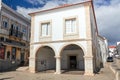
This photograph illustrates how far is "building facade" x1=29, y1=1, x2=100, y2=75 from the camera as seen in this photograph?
1717 centimetres

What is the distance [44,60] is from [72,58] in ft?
13.7

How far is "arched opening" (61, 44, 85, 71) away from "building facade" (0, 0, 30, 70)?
8291mm

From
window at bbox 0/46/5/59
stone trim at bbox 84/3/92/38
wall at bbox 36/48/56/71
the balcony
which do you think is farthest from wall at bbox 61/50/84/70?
the balcony

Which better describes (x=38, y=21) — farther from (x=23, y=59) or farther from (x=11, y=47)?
(x=23, y=59)

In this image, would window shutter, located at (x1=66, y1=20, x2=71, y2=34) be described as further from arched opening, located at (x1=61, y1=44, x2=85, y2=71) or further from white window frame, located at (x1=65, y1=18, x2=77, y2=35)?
arched opening, located at (x1=61, y1=44, x2=85, y2=71)

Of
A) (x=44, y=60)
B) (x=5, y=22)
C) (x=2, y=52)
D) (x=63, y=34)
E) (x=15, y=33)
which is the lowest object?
(x=44, y=60)

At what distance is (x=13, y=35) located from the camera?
25125mm

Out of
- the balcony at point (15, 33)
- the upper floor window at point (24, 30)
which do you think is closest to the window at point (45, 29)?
the balcony at point (15, 33)

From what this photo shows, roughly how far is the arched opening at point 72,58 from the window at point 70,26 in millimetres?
4302

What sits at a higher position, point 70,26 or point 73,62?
point 70,26

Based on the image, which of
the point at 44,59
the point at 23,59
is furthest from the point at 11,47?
the point at 44,59

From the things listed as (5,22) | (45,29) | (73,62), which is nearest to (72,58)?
(73,62)

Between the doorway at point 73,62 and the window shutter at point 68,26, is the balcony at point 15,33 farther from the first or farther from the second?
the window shutter at point 68,26

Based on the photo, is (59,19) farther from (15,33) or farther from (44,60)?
(15,33)
